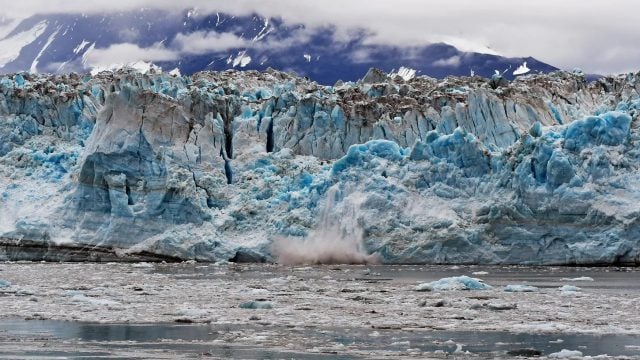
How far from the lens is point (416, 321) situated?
13.3 meters

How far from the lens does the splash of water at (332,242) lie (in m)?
26.8

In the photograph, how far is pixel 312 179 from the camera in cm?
2838

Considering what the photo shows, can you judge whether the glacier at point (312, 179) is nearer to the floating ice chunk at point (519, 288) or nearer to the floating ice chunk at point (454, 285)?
the floating ice chunk at point (454, 285)

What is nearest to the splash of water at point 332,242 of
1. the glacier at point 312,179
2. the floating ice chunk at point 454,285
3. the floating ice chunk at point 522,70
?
the glacier at point 312,179

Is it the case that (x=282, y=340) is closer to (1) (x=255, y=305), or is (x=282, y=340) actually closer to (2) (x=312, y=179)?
(1) (x=255, y=305)

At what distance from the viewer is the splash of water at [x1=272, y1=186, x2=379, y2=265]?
26.8 metres

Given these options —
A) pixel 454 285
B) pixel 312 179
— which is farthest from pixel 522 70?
pixel 454 285

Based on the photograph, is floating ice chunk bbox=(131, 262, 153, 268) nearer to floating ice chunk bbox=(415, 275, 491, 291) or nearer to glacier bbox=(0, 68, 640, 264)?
glacier bbox=(0, 68, 640, 264)

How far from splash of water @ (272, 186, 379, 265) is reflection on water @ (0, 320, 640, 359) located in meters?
14.0

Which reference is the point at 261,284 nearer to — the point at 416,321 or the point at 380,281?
the point at 380,281

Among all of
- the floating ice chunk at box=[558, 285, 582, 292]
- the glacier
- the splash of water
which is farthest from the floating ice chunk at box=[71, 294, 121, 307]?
the splash of water

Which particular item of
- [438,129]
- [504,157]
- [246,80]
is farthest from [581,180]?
[246,80]

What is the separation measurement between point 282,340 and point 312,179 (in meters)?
17.0

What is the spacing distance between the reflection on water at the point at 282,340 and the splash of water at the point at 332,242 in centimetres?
1396
